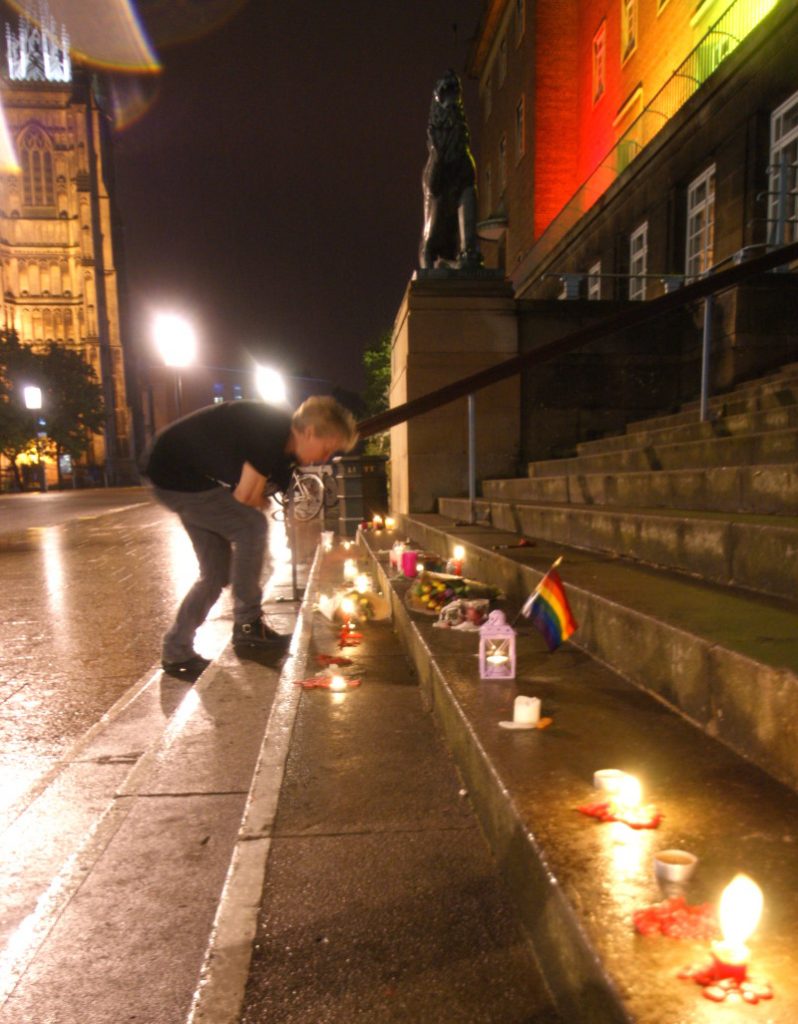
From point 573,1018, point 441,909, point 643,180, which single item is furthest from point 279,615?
point 643,180

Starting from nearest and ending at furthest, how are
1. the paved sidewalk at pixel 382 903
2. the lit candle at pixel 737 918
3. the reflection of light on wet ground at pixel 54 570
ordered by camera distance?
the lit candle at pixel 737 918, the paved sidewalk at pixel 382 903, the reflection of light on wet ground at pixel 54 570

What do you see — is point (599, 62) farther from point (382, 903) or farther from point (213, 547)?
point (382, 903)

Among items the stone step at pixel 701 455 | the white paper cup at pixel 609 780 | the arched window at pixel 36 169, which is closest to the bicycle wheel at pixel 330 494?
the stone step at pixel 701 455

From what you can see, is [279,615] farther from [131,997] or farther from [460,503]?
[131,997]

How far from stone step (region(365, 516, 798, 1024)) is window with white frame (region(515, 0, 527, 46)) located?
27182 mm

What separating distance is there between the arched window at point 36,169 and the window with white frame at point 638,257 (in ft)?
233

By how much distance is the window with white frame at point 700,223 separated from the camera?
12.3 meters

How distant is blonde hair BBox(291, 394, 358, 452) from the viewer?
3883 millimetres

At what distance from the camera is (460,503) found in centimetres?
688

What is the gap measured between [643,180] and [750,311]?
9.07m

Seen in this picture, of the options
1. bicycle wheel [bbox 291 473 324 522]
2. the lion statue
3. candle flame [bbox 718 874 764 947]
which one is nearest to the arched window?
bicycle wheel [bbox 291 473 324 522]

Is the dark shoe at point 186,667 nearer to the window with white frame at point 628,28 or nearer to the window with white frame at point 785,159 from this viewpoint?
the window with white frame at point 785,159

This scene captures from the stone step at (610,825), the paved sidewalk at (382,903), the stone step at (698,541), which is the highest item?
the stone step at (698,541)

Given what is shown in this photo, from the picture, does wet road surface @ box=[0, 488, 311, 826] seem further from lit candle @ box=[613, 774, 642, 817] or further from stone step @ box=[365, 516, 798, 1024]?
lit candle @ box=[613, 774, 642, 817]
